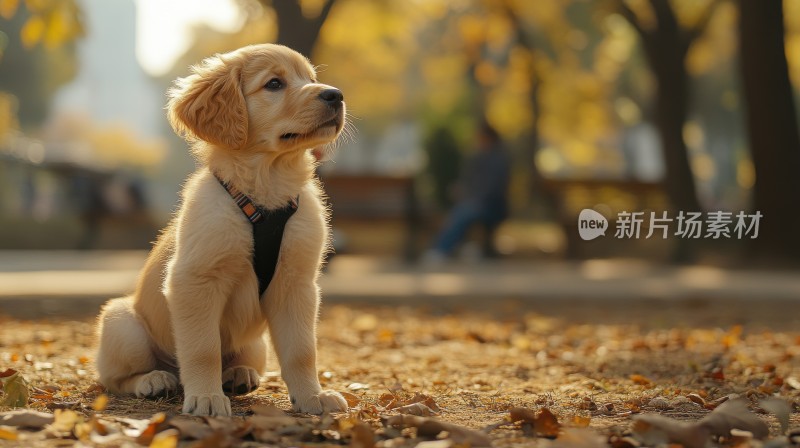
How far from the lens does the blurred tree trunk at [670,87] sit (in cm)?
1803

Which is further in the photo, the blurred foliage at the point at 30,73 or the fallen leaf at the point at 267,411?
the blurred foliage at the point at 30,73

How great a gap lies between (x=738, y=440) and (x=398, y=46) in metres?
35.0

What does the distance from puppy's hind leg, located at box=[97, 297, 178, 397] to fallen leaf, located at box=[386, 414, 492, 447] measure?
132cm

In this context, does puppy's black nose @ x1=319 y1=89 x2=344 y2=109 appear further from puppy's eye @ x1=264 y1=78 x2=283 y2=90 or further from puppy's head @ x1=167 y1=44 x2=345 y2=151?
puppy's eye @ x1=264 y1=78 x2=283 y2=90

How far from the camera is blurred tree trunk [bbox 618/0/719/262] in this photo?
18031 mm

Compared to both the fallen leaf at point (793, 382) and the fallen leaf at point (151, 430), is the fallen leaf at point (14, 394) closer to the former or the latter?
the fallen leaf at point (151, 430)

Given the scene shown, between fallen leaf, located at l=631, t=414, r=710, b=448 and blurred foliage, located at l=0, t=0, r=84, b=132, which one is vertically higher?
blurred foliage, located at l=0, t=0, r=84, b=132

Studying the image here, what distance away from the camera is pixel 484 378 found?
5.77 m

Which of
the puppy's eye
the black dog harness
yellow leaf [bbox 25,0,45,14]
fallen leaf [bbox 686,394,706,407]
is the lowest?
fallen leaf [bbox 686,394,706,407]

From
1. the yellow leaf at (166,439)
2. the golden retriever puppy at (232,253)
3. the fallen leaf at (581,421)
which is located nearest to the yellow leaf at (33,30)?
the golden retriever puppy at (232,253)

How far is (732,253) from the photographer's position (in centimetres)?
1727

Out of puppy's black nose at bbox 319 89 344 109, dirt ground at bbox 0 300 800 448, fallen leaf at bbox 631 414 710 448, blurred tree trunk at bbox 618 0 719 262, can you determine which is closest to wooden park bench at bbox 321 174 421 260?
blurred tree trunk at bbox 618 0 719 262

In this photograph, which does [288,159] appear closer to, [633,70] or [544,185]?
[544,185]

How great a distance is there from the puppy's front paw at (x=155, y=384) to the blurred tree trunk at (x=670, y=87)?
1441 cm
